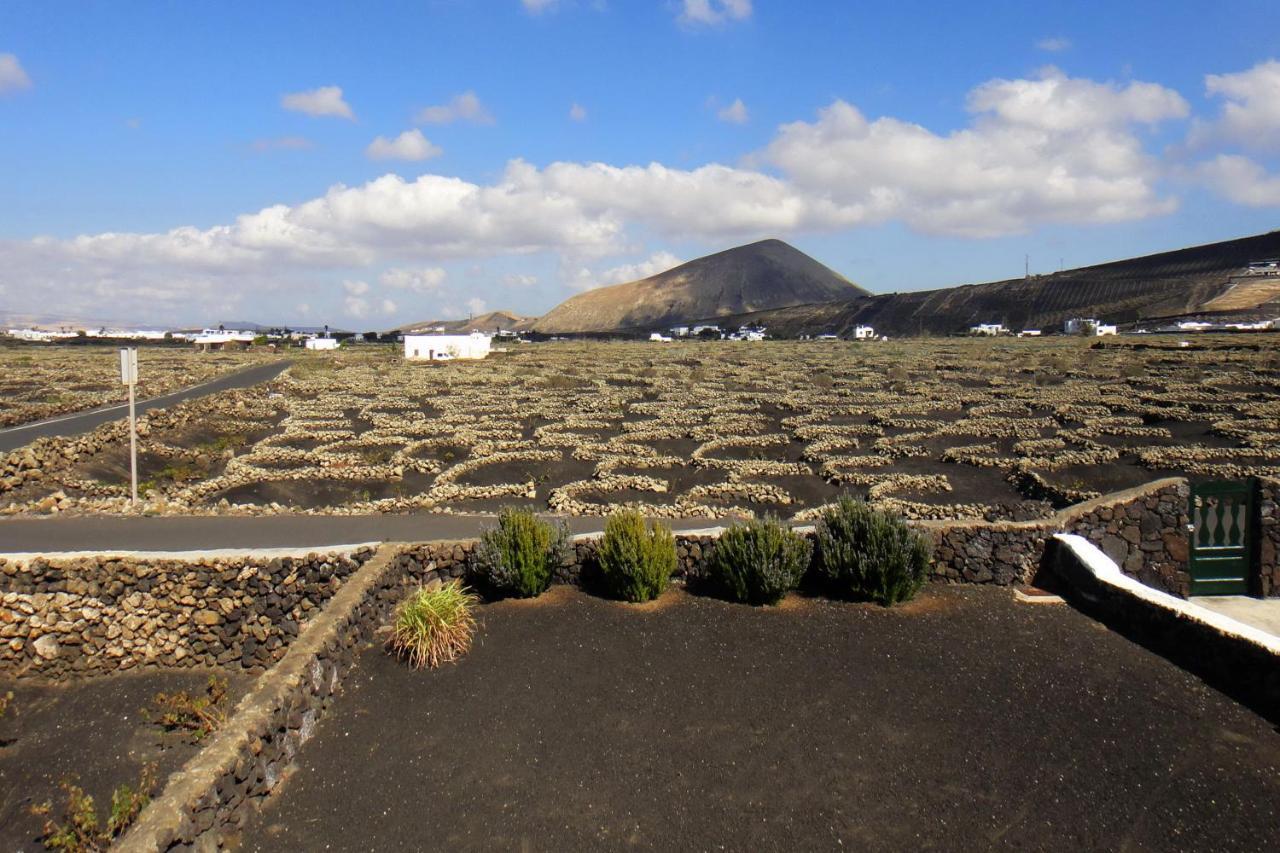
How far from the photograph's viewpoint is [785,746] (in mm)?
6391

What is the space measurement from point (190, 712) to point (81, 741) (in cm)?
112

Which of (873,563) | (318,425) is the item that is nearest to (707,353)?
(318,425)

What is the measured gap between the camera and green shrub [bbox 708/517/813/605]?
A: 9266 mm

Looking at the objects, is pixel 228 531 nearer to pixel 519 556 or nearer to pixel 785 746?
pixel 519 556

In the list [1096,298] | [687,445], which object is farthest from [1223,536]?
[1096,298]

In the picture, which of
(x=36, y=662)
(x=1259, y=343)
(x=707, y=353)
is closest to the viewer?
(x=36, y=662)

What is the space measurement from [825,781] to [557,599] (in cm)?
437

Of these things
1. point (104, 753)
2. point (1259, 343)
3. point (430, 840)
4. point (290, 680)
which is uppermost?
point (1259, 343)

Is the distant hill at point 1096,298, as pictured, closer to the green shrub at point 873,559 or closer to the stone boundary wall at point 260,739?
the green shrub at point 873,559

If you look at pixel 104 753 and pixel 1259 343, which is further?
pixel 1259 343

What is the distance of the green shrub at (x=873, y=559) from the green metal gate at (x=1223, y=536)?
4.99 m

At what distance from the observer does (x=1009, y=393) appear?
33.6m

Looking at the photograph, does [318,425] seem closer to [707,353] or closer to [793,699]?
[793,699]

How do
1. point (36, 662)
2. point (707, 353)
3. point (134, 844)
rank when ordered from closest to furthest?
point (134, 844), point (36, 662), point (707, 353)
